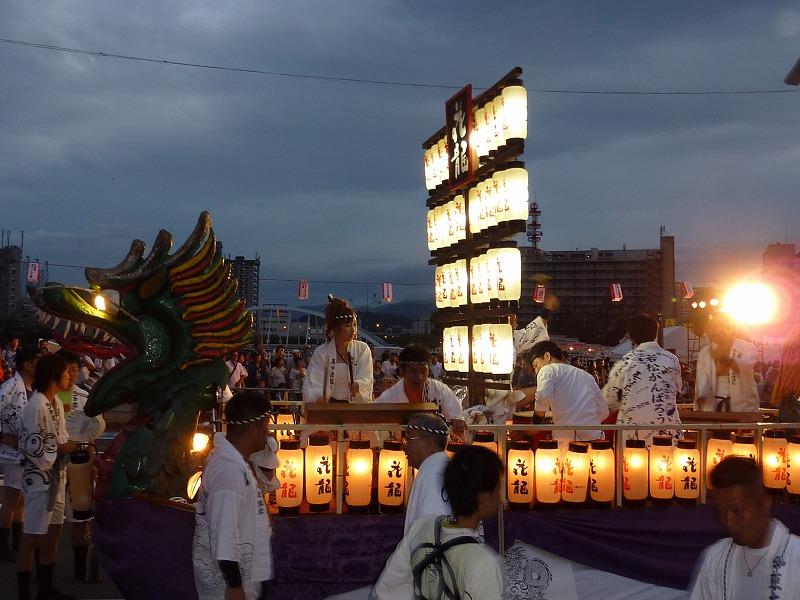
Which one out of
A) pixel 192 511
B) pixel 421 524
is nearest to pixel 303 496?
pixel 192 511

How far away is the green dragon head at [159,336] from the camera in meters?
5.41

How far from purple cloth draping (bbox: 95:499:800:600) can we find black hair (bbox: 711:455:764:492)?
3.40 m

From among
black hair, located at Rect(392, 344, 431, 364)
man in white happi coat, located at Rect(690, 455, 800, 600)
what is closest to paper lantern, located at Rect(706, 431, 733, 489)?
black hair, located at Rect(392, 344, 431, 364)

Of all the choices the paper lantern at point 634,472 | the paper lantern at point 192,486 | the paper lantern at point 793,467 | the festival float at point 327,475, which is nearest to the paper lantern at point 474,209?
the festival float at point 327,475

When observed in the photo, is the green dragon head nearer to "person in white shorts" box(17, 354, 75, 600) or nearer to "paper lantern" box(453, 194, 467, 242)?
"person in white shorts" box(17, 354, 75, 600)

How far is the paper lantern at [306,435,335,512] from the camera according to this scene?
620 centimetres

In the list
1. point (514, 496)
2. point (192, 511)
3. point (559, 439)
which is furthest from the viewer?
point (559, 439)

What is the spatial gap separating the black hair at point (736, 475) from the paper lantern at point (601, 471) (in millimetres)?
3644

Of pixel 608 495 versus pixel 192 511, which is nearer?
pixel 192 511

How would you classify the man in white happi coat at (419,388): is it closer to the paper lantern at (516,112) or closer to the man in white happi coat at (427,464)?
the man in white happi coat at (427,464)

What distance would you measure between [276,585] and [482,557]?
3715mm

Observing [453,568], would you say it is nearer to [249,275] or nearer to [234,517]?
[234,517]

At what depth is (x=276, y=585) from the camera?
592cm

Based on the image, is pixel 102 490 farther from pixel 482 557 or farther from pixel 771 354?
pixel 771 354
